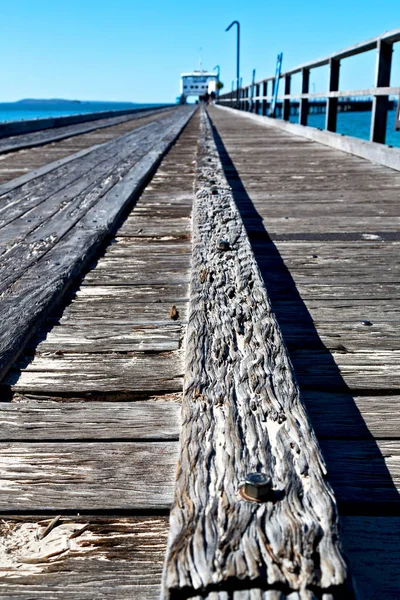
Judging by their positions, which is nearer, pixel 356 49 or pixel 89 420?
pixel 89 420

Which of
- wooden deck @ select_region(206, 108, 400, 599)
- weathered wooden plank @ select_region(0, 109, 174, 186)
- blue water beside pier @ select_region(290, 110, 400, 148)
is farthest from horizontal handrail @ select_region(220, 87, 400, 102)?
weathered wooden plank @ select_region(0, 109, 174, 186)

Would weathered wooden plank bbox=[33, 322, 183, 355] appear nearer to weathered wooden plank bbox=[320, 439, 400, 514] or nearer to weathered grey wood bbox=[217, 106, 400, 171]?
weathered wooden plank bbox=[320, 439, 400, 514]

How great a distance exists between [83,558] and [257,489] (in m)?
0.32

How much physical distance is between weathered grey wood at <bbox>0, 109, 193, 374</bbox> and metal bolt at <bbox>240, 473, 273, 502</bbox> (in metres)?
0.88

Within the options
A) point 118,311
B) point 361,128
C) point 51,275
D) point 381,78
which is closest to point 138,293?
point 118,311

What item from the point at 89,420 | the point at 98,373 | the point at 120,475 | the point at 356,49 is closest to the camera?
the point at 120,475

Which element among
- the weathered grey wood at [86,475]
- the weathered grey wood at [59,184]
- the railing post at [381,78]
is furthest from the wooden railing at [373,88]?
the weathered grey wood at [86,475]

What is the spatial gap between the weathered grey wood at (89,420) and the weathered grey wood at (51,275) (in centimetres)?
25

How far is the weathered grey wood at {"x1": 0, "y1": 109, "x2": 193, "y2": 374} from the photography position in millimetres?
1877

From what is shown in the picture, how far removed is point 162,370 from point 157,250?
1.42m

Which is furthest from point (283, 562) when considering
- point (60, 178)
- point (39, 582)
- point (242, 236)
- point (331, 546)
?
point (60, 178)

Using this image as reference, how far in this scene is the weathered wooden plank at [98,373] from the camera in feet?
5.32

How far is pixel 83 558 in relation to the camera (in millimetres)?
1044

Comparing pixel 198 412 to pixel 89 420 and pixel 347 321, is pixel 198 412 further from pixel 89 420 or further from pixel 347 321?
pixel 347 321
